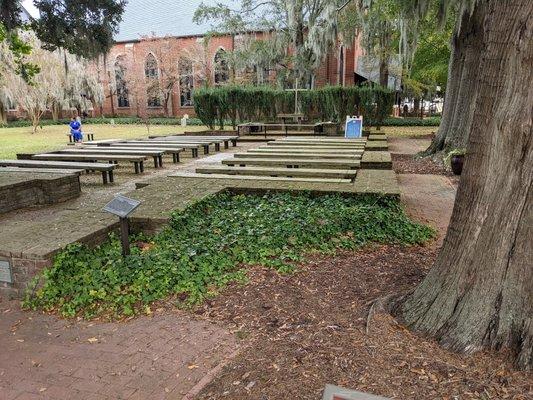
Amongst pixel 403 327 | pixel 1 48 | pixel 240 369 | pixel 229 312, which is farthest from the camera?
pixel 1 48

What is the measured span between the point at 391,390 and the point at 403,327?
0.67 m

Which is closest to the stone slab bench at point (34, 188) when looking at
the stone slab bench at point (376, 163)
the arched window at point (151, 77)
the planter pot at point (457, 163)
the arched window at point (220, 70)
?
the stone slab bench at point (376, 163)

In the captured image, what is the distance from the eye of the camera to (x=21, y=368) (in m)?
2.88

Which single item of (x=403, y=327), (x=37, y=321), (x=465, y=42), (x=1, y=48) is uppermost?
(x=1, y=48)

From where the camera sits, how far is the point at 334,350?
278 centimetres

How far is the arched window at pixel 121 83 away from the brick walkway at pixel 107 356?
41.7m

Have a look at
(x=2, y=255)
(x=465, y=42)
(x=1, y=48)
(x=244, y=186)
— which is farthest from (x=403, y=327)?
(x=1, y=48)

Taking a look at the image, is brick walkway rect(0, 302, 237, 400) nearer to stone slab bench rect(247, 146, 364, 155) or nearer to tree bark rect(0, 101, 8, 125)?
stone slab bench rect(247, 146, 364, 155)

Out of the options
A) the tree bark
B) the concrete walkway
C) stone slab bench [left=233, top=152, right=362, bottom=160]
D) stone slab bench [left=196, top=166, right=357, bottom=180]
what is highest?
the tree bark

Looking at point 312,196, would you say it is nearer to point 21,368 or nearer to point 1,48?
point 21,368

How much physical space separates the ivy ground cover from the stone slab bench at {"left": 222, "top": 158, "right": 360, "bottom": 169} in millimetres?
2200

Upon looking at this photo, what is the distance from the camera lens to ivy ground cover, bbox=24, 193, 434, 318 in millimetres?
3773

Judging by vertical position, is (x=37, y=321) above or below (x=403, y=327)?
below

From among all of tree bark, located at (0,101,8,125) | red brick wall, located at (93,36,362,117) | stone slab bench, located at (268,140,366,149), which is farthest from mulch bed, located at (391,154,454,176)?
tree bark, located at (0,101,8,125)
